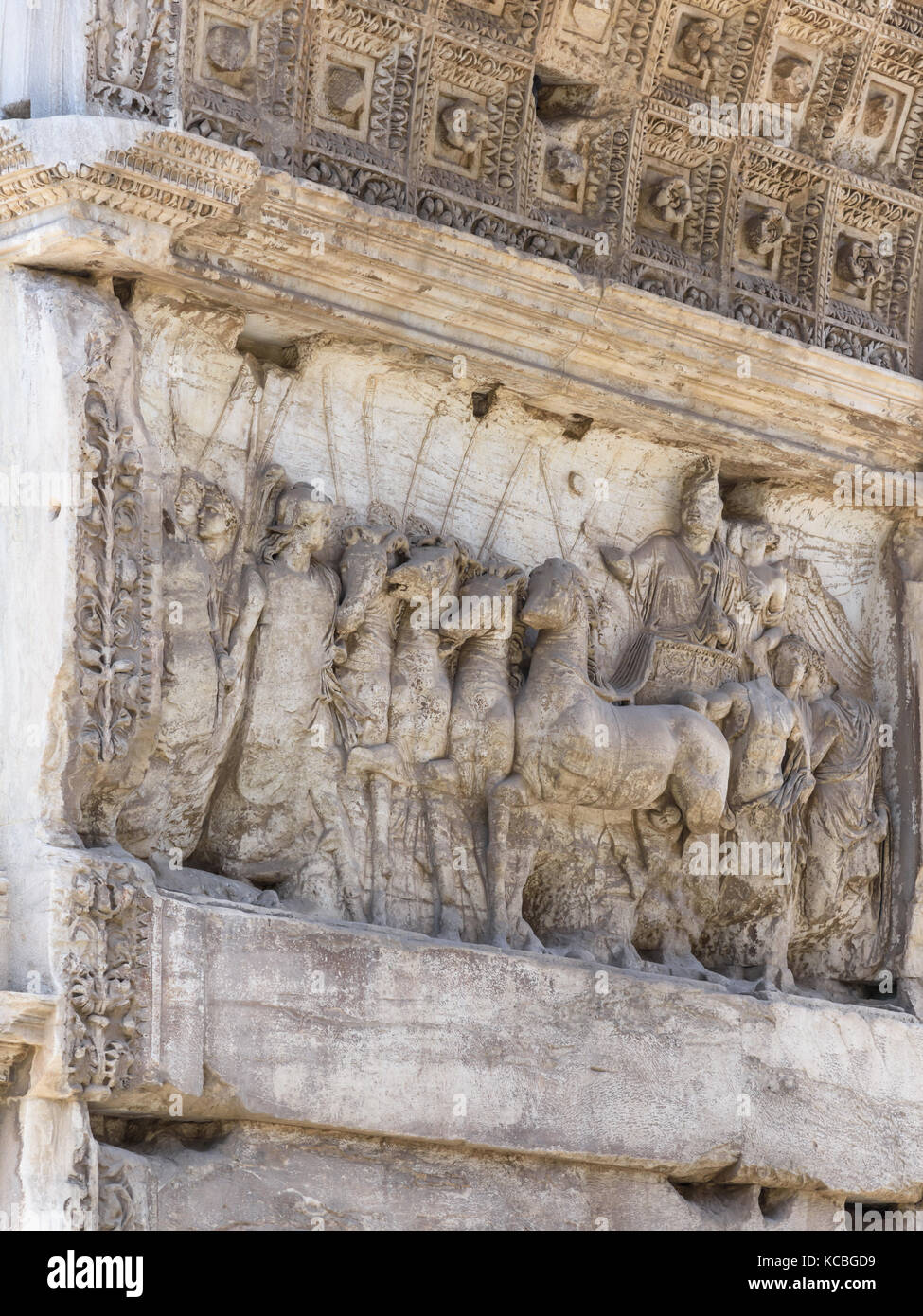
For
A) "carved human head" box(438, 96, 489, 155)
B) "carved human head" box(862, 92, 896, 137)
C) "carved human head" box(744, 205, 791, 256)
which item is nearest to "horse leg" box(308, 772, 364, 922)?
"carved human head" box(438, 96, 489, 155)

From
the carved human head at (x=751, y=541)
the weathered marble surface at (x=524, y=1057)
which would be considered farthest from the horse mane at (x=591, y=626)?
the weathered marble surface at (x=524, y=1057)

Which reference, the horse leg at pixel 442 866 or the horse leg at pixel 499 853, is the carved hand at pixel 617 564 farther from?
the horse leg at pixel 442 866

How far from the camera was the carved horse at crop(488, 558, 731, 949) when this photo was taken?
9039 millimetres

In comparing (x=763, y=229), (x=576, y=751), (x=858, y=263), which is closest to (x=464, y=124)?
(x=763, y=229)

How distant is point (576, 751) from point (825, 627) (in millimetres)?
1783

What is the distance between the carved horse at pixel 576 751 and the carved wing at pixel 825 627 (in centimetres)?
103

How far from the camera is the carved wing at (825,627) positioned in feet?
33.9

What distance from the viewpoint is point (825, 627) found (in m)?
10.4

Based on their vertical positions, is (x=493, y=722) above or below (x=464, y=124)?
below

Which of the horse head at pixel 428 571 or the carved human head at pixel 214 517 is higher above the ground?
the carved human head at pixel 214 517

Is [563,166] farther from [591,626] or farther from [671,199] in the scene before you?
[591,626]

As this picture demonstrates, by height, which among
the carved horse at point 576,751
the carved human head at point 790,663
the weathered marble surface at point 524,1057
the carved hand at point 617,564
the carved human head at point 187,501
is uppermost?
the carved human head at point 187,501

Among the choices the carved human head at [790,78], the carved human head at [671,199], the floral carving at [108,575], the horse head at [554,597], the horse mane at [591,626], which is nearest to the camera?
the floral carving at [108,575]
